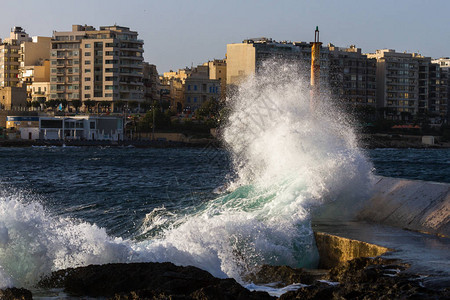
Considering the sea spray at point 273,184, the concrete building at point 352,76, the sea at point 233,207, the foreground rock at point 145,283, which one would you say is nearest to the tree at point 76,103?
the concrete building at point 352,76

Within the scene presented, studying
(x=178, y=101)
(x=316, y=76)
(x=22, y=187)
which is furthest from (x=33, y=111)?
(x=316, y=76)

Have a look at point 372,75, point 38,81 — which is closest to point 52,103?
point 38,81

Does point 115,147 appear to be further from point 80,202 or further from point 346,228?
point 346,228

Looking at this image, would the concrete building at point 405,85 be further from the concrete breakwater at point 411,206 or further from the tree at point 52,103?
the concrete breakwater at point 411,206

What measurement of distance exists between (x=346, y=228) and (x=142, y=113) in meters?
111

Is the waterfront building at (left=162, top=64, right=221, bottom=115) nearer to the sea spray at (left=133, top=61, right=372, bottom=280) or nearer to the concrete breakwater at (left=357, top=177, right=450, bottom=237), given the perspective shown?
the sea spray at (left=133, top=61, right=372, bottom=280)

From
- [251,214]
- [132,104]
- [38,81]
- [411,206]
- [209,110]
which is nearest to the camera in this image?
[411,206]

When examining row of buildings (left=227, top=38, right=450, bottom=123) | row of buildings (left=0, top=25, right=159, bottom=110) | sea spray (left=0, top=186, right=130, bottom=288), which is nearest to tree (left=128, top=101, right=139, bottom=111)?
row of buildings (left=0, top=25, right=159, bottom=110)

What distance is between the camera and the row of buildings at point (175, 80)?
121062 mm

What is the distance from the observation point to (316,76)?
2702 cm

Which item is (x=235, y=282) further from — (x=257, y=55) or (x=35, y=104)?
(x=35, y=104)

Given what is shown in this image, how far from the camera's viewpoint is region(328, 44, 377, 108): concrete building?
136 meters

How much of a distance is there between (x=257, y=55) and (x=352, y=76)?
75.1ft

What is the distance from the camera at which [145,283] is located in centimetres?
929
